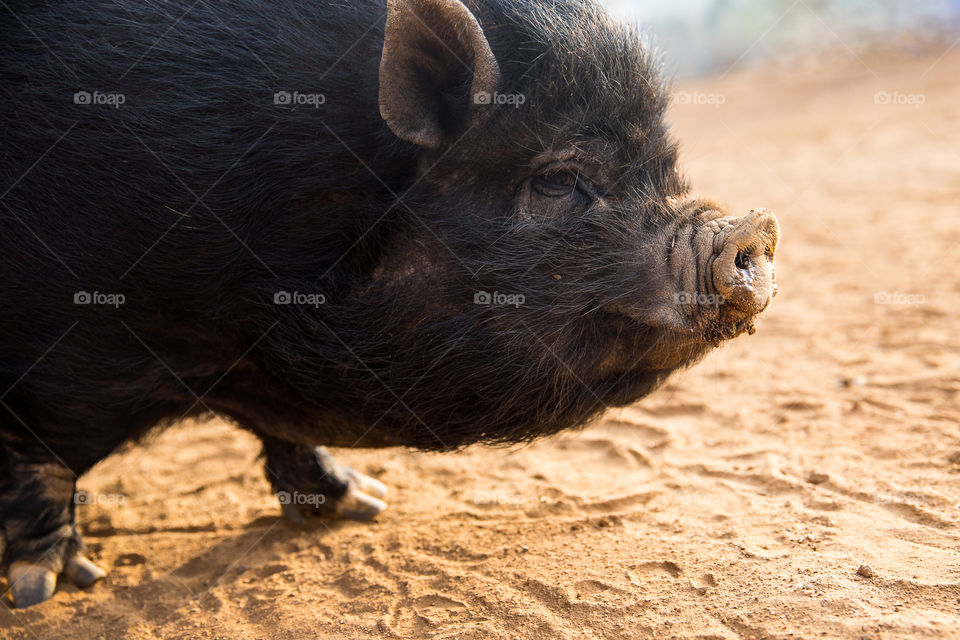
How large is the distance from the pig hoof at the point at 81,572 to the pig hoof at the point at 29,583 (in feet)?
0.43

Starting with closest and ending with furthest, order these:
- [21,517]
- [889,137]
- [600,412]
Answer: [600,412]
[21,517]
[889,137]

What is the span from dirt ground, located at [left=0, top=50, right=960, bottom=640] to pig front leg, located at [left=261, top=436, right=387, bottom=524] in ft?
0.27

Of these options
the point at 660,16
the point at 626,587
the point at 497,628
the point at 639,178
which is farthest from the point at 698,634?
the point at 660,16

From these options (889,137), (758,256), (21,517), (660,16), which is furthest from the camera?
(660,16)

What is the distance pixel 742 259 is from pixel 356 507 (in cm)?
257

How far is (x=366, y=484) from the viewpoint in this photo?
189 inches

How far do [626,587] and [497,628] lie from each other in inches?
21.5

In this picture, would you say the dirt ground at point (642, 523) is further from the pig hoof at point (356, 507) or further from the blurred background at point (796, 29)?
the blurred background at point (796, 29)

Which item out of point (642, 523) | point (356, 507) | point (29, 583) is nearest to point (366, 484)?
point (356, 507)

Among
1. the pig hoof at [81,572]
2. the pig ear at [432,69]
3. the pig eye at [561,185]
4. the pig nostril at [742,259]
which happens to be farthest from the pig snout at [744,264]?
the pig hoof at [81,572]

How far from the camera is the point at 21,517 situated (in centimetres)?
399

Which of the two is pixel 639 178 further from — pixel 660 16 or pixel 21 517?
pixel 660 16

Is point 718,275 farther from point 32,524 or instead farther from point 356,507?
point 32,524

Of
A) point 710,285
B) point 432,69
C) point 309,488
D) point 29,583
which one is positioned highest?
point 432,69
